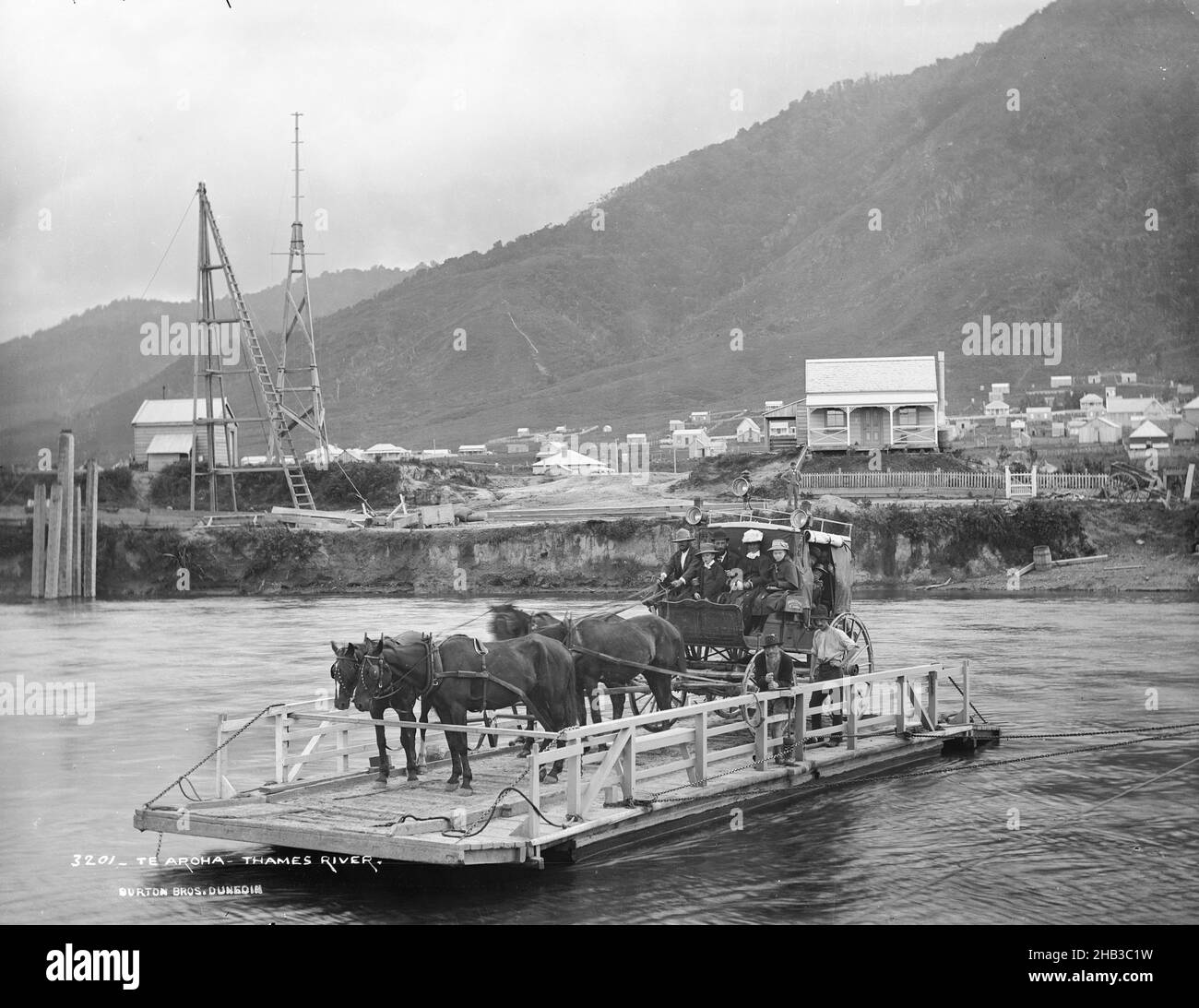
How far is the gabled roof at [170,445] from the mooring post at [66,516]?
24874 millimetres

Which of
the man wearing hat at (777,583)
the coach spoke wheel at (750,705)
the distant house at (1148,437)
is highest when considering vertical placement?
the distant house at (1148,437)

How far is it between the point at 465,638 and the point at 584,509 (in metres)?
35.6

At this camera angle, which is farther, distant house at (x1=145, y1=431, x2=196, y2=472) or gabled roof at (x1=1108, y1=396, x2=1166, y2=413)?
gabled roof at (x1=1108, y1=396, x2=1166, y2=413)

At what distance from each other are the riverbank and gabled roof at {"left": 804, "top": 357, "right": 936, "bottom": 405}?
1379 centimetres

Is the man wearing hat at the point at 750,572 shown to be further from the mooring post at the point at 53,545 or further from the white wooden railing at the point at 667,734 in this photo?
the mooring post at the point at 53,545

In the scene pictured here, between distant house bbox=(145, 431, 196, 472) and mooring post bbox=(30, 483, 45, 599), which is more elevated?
distant house bbox=(145, 431, 196, 472)

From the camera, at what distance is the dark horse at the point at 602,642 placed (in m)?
14.0

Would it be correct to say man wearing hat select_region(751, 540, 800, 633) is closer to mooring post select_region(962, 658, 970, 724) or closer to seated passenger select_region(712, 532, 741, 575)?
seated passenger select_region(712, 532, 741, 575)

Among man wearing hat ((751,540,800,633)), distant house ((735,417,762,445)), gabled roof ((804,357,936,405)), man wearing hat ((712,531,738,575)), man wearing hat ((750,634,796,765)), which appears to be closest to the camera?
man wearing hat ((750,634,796,765))

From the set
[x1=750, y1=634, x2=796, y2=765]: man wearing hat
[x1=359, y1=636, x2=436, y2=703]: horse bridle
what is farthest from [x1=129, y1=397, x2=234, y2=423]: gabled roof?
[x1=359, y1=636, x2=436, y2=703]: horse bridle

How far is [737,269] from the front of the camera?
195500mm

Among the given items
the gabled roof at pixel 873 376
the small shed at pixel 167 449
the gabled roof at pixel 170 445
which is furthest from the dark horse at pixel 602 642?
the gabled roof at pixel 170 445

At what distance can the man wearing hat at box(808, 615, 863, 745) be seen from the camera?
15.6 meters
